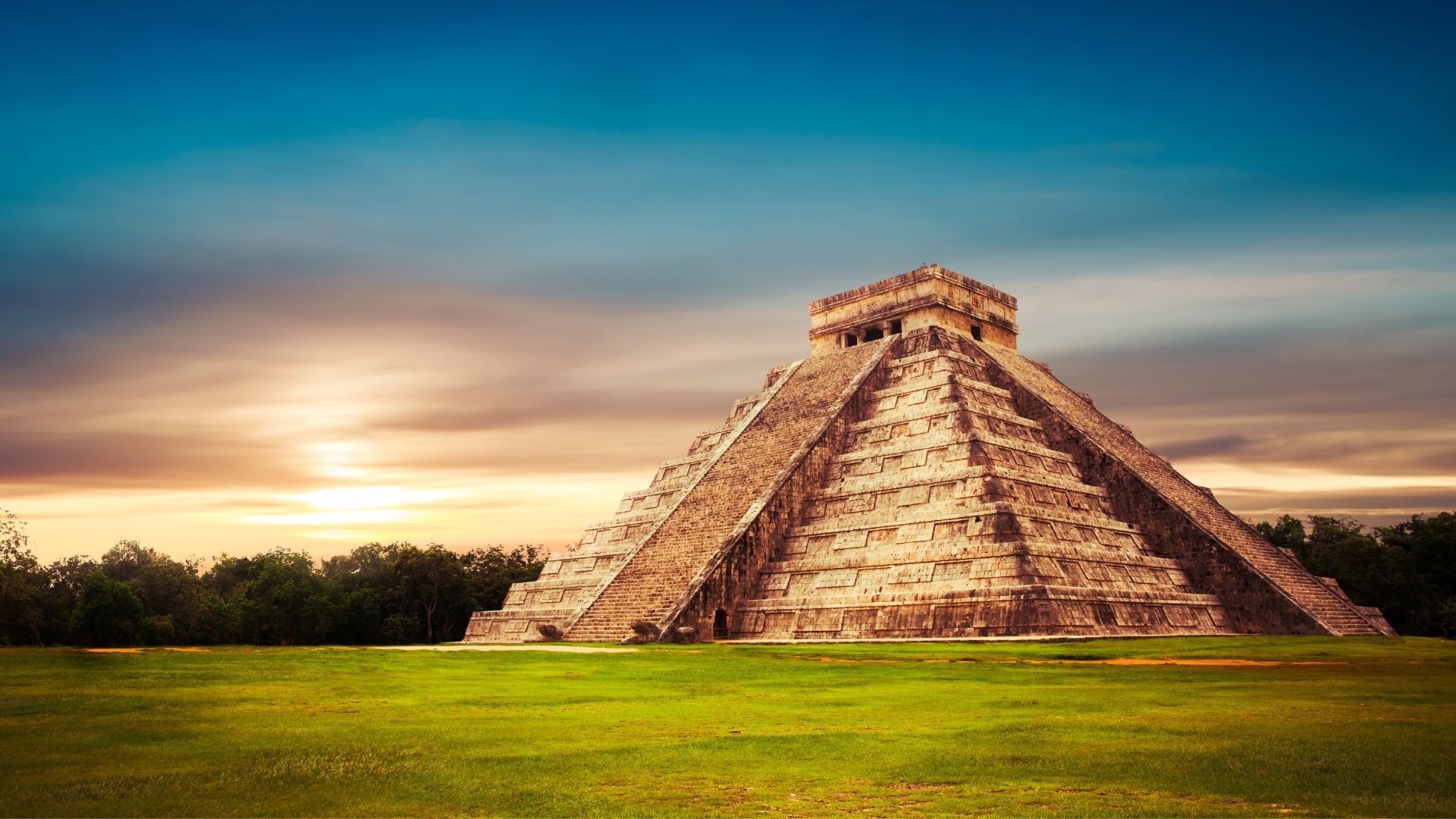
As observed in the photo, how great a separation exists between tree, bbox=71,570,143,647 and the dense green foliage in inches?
2183

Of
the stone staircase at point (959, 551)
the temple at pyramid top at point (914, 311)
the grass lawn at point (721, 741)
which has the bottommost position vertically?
the grass lawn at point (721, 741)

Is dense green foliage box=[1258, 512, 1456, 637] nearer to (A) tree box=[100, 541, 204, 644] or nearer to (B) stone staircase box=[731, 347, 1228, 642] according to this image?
(B) stone staircase box=[731, 347, 1228, 642]

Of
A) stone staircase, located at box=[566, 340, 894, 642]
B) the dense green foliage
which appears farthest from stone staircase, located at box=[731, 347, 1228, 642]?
the dense green foliage

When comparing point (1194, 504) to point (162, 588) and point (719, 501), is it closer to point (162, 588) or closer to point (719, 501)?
point (719, 501)

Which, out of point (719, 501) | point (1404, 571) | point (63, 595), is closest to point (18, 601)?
point (63, 595)

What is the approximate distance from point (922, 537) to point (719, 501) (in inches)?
319

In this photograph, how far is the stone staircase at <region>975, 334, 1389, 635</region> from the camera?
3241 centimetres

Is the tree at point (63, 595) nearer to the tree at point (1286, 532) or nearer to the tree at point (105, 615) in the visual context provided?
the tree at point (105, 615)

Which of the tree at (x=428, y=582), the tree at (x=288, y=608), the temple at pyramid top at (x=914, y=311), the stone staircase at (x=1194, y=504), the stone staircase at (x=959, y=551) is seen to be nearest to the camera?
the stone staircase at (x=959, y=551)

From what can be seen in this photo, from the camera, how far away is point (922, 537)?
30531mm

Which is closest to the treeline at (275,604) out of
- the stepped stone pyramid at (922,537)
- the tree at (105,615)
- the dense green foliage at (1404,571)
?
the tree at (105,615)

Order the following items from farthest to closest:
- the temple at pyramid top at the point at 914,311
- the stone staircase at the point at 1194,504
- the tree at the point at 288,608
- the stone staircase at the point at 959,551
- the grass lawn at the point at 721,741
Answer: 1. the tree at the point at 288,608
2. the temple at pyramid top at the point at 914,311
3. the stone staircase at the point at 1194,504
4. the stone staircase at the point at 959,551
5. the grass lawn at the point at 721,741

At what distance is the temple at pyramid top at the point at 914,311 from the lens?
1769 inches

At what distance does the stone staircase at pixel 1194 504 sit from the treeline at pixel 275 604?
31.0m
